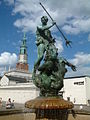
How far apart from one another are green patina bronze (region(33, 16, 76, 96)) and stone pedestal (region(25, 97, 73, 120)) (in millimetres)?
1259

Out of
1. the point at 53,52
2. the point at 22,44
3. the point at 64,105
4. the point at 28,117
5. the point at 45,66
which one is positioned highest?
the point at 22,44

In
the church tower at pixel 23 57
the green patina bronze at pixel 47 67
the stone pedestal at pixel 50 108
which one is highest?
the church tower at pixel 23 57

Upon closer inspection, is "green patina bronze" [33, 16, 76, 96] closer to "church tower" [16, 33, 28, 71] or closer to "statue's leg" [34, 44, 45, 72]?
"statue's leg" [34, 44, 45, 72]

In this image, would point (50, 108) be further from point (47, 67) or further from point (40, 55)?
point (40, 55)

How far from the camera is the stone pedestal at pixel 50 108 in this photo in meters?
10.1

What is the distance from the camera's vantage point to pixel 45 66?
12.1 metres

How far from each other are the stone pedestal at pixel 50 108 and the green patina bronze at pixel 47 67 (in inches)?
49.6

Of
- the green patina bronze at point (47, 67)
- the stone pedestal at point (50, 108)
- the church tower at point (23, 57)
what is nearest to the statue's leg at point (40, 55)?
the green patina bronze at point (47, 67)

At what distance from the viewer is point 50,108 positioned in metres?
10.1

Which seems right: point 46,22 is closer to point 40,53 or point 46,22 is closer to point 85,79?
point 40,53

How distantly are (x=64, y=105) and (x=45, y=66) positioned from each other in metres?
2.62

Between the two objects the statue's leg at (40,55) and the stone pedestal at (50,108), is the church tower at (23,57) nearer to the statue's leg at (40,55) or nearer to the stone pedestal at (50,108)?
the statue's leg at (40,55)

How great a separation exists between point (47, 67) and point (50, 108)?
8.51ft

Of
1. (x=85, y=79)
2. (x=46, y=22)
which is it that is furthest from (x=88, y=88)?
(x=46, y=22)
